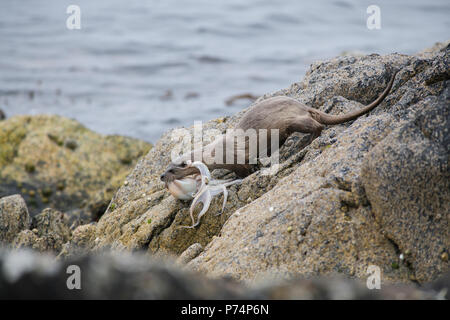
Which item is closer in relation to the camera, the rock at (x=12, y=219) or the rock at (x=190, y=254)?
the rock at (x=190, y=254)

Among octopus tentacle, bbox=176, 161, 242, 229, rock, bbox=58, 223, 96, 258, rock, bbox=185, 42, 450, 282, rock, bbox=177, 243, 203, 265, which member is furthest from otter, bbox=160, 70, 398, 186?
rock, bbox=58, 223, 96, 258

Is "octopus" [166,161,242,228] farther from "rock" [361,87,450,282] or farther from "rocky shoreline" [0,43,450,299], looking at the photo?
"rock" [361,87,450,282]

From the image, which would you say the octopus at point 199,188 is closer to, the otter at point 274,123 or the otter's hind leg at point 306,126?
the otter at point 274,123

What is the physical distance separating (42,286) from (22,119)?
30.4ft

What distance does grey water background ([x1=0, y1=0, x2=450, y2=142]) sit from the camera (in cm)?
1736

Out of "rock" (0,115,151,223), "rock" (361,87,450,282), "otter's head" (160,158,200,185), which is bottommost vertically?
"rock" (0,115,151,223)

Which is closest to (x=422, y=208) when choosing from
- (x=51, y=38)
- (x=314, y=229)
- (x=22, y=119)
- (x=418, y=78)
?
(x=314, y=229)

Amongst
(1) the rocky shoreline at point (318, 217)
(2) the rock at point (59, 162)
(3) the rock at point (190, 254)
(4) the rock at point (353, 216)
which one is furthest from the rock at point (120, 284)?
(2) the rock at point (59, 162)

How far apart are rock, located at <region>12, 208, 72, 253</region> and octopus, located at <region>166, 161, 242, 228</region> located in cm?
185

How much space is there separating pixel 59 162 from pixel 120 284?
8301 millimetres

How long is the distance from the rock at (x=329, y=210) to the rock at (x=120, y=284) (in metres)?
1.27

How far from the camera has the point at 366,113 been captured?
20.0 ft

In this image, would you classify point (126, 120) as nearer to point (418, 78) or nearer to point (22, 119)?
point (22, 119)

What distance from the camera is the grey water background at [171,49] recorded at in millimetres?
17359
